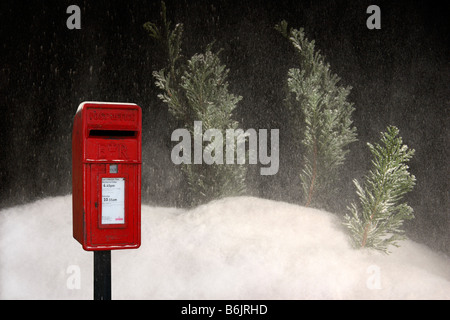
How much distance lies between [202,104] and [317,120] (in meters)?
1.28

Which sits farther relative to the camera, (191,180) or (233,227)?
(191,180)

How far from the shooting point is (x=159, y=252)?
191 inches

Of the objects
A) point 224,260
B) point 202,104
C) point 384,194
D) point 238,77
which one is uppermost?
point 238,77

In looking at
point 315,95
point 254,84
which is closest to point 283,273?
point 315,95

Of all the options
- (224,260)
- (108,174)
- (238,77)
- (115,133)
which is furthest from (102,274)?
(238,77)

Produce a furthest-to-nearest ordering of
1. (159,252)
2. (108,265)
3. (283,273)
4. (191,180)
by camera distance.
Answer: (191,180) → (159,252) → (283,273) → (108,265)

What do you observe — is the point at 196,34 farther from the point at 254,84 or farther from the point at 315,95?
the point at 315,95

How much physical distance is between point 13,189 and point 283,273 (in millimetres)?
3322

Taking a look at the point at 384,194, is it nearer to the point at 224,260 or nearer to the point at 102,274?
the point at 224,260

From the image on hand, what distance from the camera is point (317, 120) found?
5602 millimetres

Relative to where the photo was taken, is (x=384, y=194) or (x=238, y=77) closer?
(x=384, y=194)

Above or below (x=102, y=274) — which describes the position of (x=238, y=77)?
above

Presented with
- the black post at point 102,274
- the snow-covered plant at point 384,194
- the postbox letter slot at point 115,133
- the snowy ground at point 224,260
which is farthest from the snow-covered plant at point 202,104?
the black post at point 102,274

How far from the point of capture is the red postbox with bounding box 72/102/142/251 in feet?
11.3
